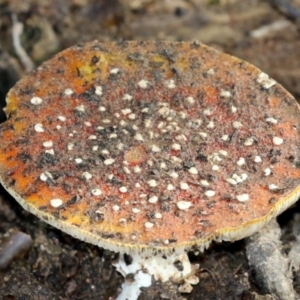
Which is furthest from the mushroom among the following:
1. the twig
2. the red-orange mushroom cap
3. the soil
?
the twig

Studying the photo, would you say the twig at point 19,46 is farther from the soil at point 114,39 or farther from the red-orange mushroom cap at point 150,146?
the red-orange mushroom cap at point 150,146

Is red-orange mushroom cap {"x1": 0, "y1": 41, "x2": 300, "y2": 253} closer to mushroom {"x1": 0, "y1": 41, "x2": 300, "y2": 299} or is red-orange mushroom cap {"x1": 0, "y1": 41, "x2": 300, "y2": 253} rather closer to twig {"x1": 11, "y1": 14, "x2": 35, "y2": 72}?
mushroom {"x1": 0, "y1": 41, "x2": 300, "y2": 299}

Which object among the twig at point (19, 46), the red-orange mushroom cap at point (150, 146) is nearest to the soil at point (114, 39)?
the twig at point (19, 46)

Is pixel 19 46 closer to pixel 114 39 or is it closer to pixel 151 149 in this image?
pixel 114 39

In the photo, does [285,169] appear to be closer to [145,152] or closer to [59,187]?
[145,152]

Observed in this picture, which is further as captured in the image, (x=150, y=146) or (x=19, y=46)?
(x=19, y=46)

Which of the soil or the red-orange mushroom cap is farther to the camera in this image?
the soil

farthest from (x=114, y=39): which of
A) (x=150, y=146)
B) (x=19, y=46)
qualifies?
(x=150, y=146)
